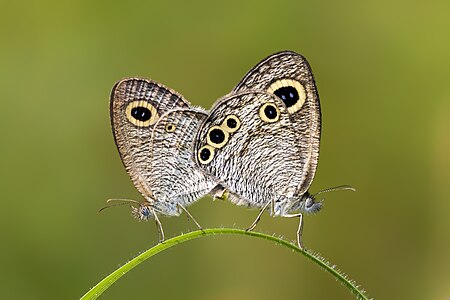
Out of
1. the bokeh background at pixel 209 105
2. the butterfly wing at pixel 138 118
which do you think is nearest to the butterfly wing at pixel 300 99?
the butterfly wing at pixel 138 118

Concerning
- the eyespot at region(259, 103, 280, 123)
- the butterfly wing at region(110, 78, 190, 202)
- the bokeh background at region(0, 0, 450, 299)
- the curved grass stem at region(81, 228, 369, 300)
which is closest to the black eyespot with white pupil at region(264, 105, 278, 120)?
the eyespot at region(259, 103, 280, 123)

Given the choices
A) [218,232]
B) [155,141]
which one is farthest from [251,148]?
[218,232]

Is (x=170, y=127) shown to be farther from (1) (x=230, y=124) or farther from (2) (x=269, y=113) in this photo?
(2) (x=269, y=113)

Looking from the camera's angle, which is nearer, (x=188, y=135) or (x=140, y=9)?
(x=188, y=135)

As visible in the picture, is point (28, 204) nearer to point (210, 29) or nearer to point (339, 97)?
point (210, 29)

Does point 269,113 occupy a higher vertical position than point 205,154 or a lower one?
higher

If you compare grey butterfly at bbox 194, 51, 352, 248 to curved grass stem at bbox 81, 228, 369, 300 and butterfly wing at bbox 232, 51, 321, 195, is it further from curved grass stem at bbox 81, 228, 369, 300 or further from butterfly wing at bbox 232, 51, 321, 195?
curved grass stem at bbox 81, 228, 369, 300

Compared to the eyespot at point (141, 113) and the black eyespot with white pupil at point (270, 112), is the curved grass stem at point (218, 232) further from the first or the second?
the eyespot at point (141, 113)

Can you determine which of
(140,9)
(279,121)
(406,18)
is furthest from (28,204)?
(406,18)
